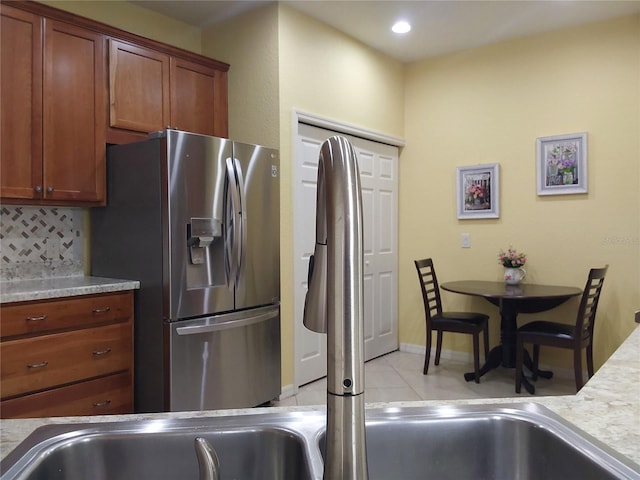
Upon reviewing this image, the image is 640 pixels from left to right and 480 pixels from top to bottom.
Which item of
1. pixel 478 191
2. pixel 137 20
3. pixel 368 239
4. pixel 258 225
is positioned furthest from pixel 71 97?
pixel 478 191

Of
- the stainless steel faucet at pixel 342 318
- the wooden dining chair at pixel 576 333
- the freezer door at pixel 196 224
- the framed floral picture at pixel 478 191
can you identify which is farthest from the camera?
the framed floral picture at pixel 478 191

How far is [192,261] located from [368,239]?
6.63 feet

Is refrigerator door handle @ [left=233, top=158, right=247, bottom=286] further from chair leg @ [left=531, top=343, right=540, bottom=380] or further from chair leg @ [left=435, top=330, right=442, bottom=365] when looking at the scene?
chair leg @ [left=531, top=343, right=540, bottom=380]

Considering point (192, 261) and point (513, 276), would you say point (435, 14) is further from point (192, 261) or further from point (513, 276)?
point (192, 261)

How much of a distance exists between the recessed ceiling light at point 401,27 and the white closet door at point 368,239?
35.9 inches

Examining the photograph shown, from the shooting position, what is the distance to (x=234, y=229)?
2.87 m

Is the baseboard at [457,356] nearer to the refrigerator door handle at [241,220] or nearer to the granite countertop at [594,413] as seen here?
the refrigerator door handle at [241,220]

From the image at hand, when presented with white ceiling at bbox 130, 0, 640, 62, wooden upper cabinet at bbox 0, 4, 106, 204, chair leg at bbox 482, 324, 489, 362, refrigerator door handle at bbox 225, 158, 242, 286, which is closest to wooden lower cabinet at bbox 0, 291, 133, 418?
refrigerator door handle at bbox 225, 158, 242, 286

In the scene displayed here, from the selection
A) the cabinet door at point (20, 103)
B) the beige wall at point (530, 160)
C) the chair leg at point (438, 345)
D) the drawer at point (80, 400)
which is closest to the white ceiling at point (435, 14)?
the beige wall at point (530, 160)

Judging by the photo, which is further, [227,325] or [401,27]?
[401,27]

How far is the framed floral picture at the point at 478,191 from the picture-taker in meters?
4.20

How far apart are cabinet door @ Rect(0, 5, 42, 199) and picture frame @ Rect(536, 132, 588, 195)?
11.8 feet

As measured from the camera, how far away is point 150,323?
2688 mm

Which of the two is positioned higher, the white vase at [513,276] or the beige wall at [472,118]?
the beige wall at [472,118]
